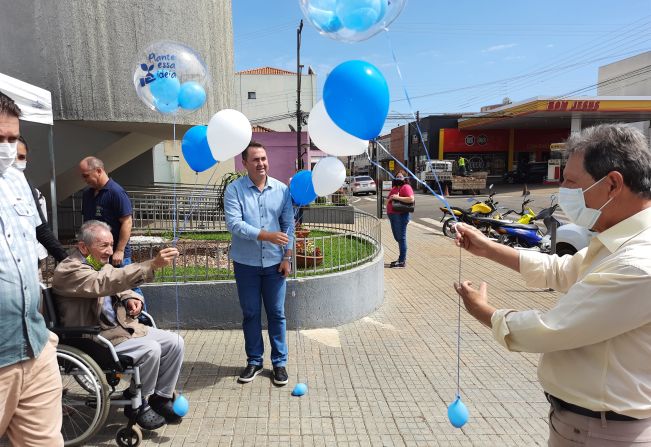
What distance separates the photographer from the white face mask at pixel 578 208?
1610 millimetres

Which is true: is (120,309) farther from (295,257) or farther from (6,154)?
(295,257)

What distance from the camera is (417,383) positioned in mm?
3832

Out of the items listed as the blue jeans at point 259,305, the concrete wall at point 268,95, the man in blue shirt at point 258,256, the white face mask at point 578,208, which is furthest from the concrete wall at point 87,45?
the concrete wall at point 268,95

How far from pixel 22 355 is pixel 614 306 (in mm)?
2111

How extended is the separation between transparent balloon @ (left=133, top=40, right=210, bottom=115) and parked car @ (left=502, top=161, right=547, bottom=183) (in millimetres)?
34087

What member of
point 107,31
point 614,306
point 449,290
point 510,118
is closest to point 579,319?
point 614,306

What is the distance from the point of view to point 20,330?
6.02 feet

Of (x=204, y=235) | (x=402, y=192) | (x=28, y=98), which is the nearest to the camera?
(x=28, y=98)

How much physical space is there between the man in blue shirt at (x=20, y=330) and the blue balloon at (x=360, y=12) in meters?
2.00

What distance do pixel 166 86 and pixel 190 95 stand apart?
0.22 m

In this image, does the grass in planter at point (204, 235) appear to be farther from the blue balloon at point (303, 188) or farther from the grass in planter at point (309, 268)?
the blue balloon at point (303, 188)

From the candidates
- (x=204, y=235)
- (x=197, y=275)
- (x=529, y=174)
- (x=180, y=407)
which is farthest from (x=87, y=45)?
(x=529, y=174)

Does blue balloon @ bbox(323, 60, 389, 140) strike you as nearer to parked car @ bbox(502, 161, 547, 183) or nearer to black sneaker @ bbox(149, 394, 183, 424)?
black sneaker @ bbox(149, 394, 183, 424)

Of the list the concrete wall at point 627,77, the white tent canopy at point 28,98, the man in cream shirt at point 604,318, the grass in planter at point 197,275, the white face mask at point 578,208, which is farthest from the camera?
the concrete wall at point 627,77
